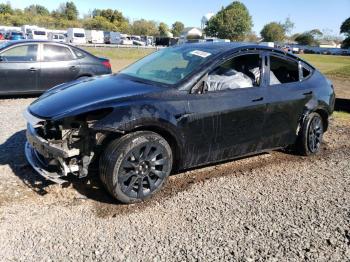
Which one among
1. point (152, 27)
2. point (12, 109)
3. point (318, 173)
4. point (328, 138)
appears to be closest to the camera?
point (318, 173)

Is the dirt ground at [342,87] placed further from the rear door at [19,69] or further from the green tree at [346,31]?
the green tree at [346,31]

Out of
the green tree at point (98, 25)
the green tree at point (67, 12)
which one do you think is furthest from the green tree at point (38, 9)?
the green tree at point (98, 25)

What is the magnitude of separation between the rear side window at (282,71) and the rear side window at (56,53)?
6.05 metres

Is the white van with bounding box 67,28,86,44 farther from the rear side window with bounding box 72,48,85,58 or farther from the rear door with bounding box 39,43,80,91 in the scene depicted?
the rear door with bounding box 39,43,80,91

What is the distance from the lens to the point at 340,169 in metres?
5.54

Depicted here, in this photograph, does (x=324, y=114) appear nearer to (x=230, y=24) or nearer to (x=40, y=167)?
(x=40, y=167)

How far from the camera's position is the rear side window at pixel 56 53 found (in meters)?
9.43

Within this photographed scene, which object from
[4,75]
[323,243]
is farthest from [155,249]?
[4,75]

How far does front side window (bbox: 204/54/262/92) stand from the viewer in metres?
4.65

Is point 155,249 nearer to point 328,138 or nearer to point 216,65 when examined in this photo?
point 216,65

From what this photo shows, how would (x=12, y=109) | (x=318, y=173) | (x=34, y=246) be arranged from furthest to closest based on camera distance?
(x=12, y=109) → (x=318, y=173) → (x=34, y=246)

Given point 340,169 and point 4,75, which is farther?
point 4,75

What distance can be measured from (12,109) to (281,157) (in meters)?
5.77

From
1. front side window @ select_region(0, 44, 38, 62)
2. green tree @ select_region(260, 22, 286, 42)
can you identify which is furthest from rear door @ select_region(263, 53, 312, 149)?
green tree @ select_region(260, 22, 286, 42)
